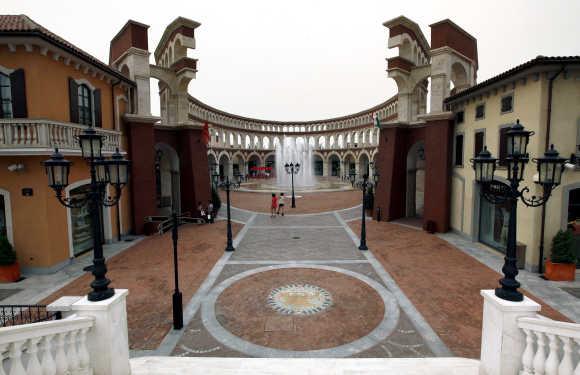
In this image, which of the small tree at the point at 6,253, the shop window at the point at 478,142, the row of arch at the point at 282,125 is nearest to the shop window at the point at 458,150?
the shop window at the point at 478,142

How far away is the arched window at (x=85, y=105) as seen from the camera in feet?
44.7

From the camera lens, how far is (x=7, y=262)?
10.9 meters

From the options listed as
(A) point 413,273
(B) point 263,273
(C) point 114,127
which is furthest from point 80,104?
(A) point 413,273

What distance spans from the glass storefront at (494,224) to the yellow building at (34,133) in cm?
1955

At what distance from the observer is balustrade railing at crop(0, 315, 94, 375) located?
3611 millimetres

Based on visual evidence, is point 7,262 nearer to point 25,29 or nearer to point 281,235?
point 25,29

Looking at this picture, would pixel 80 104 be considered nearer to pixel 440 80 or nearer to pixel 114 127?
pixel 114 127

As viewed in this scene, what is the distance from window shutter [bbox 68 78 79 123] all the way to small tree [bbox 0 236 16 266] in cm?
549

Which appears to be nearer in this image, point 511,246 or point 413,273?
point 511,246

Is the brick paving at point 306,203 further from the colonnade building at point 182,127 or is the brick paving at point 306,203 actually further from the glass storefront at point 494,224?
the glass storefront at point 494,224

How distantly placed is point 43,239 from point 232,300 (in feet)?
27.5

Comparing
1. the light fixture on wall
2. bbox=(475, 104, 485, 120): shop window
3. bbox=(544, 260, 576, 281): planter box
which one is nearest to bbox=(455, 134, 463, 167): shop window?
bbox=(475, 104, 485, 120): shop window

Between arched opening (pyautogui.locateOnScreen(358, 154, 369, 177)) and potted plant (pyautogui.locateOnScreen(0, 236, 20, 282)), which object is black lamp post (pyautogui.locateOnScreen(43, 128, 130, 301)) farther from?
arched opening (pyautogui.locateOnScreen(358, 154, 369, 177))

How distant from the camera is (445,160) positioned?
17375 mm
